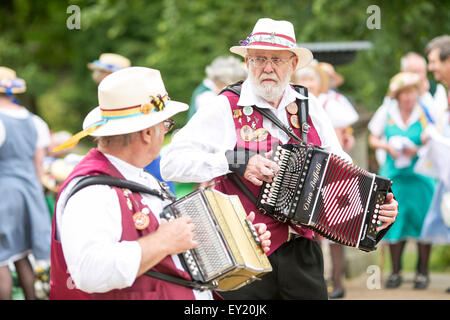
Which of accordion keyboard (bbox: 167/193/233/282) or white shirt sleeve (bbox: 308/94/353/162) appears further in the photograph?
white shirt sleeve (bbox: 308/94/353/162)

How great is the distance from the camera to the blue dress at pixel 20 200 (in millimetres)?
6715

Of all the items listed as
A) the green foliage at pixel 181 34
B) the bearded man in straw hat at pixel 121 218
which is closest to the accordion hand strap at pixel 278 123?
the bearded man in straw hat at pixel 121 218

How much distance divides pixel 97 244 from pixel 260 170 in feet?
4.43

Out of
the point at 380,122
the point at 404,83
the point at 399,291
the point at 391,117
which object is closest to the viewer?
the point at 399,291

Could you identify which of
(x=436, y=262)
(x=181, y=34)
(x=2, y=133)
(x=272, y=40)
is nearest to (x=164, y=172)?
(x=272, y=40)

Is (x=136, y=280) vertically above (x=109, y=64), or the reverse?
(x=109, y=64)

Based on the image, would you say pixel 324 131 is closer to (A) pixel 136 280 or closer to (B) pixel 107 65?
(A) pixel 136 280

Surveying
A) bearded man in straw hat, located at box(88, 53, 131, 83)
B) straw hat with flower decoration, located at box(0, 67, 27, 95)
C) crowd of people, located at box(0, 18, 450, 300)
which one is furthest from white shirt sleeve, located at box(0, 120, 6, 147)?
bearded man in straw hat, located at box(88, 53, 131, 83)

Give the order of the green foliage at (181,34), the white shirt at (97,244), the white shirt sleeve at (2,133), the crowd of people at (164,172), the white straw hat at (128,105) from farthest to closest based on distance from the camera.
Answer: the green foliage at (181,34) < the white shirt sleeve at (2,133) < the white straw hat at (128,105) < the crowd of people at (164,172) < the white shirt at (97,244)

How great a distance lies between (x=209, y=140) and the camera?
417 centimetres

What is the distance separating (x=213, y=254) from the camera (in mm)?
3016

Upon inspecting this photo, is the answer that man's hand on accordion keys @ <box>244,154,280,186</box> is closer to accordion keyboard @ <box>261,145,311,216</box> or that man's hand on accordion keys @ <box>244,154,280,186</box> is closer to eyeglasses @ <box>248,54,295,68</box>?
accordion keyboard @ <box>261,145,311,216</box>

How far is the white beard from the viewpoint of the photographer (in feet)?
13.5

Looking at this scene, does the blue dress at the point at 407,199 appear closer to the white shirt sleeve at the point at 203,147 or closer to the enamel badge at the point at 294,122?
the enamel badge at the point at 294,122
